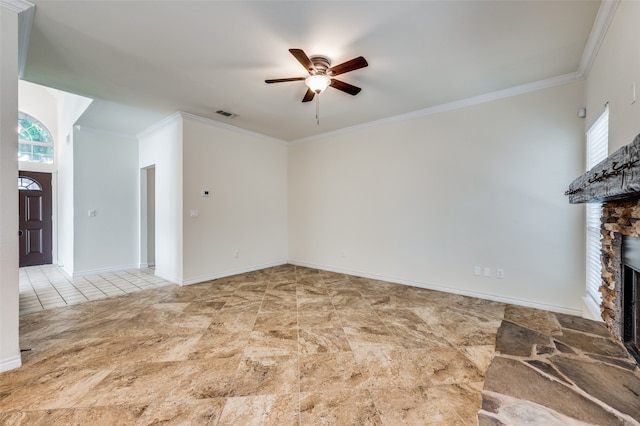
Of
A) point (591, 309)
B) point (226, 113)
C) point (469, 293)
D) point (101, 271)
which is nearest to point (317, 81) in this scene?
point (226, 113)

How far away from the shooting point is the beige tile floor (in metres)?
1.64

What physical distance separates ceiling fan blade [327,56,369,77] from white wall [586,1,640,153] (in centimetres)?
170

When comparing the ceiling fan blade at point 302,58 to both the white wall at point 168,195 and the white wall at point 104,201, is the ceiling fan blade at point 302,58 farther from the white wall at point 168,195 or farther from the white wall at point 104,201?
the white wall at point 104,201

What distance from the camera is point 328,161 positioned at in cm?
529

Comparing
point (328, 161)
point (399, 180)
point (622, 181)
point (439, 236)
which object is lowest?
point (439, 236)

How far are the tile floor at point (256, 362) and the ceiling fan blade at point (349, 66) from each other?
242 centimetres

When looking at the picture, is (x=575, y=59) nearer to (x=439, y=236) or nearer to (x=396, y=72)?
(x=396, y=72)

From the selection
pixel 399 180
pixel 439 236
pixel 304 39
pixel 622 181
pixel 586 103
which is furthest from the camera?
pixel 399 180

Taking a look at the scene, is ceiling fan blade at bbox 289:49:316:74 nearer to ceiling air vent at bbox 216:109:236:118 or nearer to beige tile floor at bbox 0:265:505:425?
ceiling air vent at bbox 216:109:236:118

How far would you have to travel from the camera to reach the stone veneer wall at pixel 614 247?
1.84 meters

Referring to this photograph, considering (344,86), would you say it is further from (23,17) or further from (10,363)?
(10,363)

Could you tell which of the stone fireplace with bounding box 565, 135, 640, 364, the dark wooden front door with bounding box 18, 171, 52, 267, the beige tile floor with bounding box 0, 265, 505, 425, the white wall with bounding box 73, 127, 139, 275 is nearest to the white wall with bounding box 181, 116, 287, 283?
the beige tile floor with bounding box 0, 265, 505, 425

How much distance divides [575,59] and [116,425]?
469 centimetres

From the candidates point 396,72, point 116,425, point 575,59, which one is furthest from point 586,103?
point 116,425
